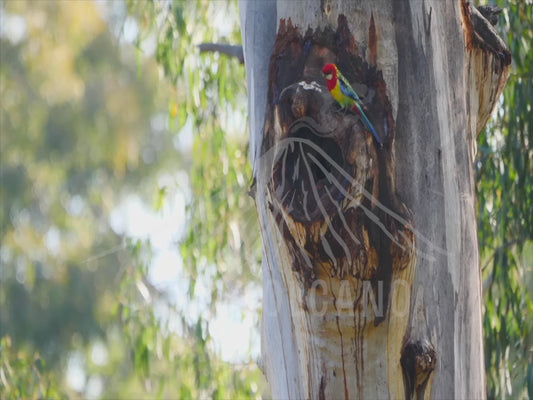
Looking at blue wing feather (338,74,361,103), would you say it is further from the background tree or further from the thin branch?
the thin branch

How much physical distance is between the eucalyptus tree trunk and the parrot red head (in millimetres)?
21

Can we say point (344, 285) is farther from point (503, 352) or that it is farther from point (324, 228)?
point (503, 352)

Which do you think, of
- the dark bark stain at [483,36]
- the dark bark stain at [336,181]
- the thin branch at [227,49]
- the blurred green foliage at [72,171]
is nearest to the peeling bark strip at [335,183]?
the dark bark stain at [336,181]

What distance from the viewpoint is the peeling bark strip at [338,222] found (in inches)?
70.2

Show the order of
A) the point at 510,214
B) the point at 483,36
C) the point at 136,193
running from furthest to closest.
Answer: the point at 136,193
the point at 510,214
the point at 483,36

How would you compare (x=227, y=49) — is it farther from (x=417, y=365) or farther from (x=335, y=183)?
(x=417, y=365)

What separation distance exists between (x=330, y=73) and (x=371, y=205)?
33cm

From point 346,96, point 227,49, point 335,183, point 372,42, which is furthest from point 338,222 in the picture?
point 227,49

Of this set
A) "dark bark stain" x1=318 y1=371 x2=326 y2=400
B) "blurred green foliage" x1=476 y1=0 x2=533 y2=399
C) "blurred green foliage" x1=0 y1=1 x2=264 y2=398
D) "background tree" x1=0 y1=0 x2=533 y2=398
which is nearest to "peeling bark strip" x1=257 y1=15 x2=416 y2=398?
"dark bark stain" x1=318 y1=371 x2=326 y2=400

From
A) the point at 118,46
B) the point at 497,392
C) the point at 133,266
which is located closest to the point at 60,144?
the point at 118,46

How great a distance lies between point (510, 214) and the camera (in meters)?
3.59

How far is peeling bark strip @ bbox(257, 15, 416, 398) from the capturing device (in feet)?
5.85

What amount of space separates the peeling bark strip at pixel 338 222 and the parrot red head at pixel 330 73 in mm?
19

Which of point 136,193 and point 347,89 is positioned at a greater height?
point 347,89
